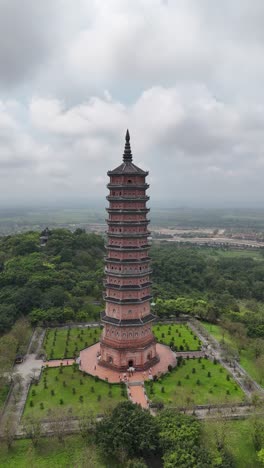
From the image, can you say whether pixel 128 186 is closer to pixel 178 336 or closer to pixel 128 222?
pixel 128 222

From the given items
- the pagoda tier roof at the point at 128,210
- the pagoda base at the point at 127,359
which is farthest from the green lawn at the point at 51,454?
the pagoda tier roof at the point at 128,210

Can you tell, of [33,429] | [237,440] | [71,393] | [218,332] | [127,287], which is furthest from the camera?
[218,332]

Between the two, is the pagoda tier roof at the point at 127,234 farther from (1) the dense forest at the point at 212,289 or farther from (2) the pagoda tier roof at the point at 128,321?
(1) the dense forest at the point at 212,289

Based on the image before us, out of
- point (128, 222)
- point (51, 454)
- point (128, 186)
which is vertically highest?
point (128, 186)

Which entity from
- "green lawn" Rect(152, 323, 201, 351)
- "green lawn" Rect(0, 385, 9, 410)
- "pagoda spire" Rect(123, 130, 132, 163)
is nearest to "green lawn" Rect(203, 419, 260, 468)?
"green lawn" Rect(152, 323, 201, 351)

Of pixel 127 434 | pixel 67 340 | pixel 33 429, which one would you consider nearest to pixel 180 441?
pixel 127 434
